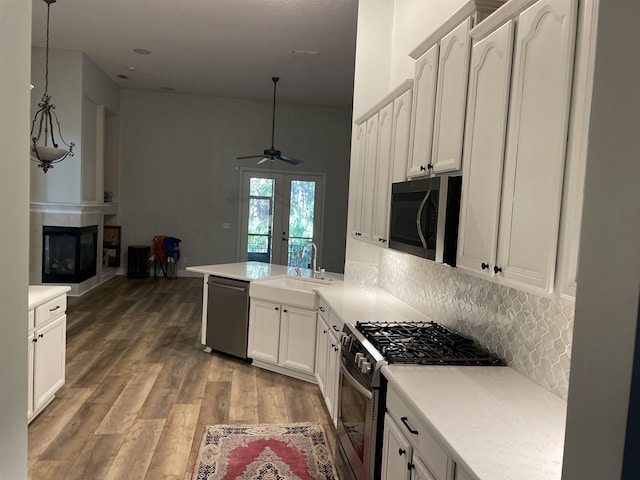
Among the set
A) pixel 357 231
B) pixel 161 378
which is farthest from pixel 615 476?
pixel 161 378

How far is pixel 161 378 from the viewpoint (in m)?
4.02

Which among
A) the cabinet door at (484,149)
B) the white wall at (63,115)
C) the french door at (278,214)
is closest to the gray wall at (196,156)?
the french door at (278,214)

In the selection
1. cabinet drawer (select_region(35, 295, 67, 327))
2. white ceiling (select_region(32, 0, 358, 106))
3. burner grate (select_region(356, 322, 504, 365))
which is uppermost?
white ceiling (select_region(32, 0, 358, 106))

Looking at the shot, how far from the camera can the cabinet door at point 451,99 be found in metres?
2.02

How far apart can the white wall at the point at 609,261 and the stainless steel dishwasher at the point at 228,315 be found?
12.4ft

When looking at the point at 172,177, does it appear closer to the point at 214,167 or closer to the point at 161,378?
the point at 214,167

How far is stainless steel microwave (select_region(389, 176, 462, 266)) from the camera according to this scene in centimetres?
204

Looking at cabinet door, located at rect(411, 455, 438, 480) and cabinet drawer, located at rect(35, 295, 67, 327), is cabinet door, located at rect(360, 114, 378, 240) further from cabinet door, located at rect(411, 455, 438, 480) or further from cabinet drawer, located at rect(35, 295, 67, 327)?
cabinet drawer, located at rect(35, 295, 67, 327)

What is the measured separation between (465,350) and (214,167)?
7.95 meters

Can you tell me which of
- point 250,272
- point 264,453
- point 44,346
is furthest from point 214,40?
point 264,453

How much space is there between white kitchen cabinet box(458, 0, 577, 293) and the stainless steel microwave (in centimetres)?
8

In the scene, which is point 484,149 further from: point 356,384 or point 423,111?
point 356,384

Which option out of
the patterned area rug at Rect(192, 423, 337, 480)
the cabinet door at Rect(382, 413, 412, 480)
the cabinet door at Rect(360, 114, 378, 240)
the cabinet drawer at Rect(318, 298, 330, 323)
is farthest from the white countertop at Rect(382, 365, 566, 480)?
the cabinet door at Rect(360, 114, 378, 240)

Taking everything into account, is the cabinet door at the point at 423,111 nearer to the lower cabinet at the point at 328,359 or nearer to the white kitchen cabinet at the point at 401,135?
the white kitchen cabinet at the point at 401,135
